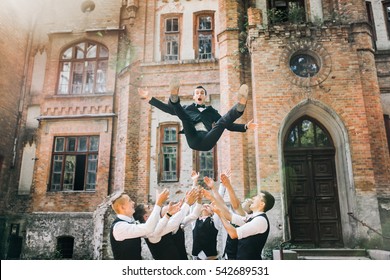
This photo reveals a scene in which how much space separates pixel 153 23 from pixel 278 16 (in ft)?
10.3

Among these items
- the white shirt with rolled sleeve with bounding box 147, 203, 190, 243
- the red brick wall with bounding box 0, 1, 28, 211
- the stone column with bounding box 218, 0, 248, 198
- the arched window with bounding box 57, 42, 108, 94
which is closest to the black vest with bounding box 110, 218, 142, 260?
the white shirt with rolled sleeve with bounding box 147, 203, 190, 243

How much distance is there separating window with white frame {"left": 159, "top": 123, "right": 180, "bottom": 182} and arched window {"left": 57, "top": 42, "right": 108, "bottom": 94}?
2.01m

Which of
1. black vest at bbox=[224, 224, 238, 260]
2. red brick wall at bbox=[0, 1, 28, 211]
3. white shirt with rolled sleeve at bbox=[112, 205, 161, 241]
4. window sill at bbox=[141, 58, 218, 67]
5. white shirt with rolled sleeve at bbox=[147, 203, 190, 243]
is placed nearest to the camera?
white shirt with rolled sleeve at bbox=[112, 205, 161, 241]

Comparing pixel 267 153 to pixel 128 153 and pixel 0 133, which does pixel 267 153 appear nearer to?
pixel 128 153

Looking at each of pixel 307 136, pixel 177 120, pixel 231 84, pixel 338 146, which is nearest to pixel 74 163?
pixel 177 120

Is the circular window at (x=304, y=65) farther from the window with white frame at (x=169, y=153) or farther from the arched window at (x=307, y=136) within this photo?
the window with white frame at (x=169, y=153)

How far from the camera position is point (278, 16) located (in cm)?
708

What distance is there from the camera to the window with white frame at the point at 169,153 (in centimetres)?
712

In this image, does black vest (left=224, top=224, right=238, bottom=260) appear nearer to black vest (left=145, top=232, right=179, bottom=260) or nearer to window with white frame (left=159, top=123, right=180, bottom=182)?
black vest (left=145, top=232, right=179, bottom=260)

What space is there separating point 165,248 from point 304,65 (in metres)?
4.74

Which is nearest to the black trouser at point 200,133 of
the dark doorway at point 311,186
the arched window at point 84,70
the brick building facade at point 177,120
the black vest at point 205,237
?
the black vest at point 205,237

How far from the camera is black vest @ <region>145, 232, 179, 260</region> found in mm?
3283

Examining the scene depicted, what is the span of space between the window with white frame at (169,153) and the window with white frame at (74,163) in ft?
5.26

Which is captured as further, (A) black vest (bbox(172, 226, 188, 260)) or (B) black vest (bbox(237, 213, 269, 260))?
(A) black vest (bbox(172, 226, 188, 260))
